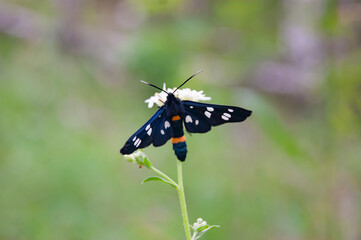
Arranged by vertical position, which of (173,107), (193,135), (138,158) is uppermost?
(193,135)

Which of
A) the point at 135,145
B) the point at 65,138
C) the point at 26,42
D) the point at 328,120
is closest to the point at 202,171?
the point at 65,138

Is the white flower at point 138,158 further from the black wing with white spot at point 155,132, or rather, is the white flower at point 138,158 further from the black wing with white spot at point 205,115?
the black wing with white spot at point 205,115

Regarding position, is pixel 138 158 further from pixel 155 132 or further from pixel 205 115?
pixel 205 115

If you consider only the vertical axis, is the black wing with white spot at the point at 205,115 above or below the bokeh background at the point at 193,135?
below

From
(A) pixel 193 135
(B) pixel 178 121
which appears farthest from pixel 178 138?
(A) pixel 193 135

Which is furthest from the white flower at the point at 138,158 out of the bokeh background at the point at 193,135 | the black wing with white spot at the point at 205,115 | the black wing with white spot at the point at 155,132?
the bokeh background at the point at 193,135

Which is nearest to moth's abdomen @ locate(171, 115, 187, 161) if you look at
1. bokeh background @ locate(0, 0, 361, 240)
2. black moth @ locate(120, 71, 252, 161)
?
black moth @ locate(120, 71, 252, 161)
